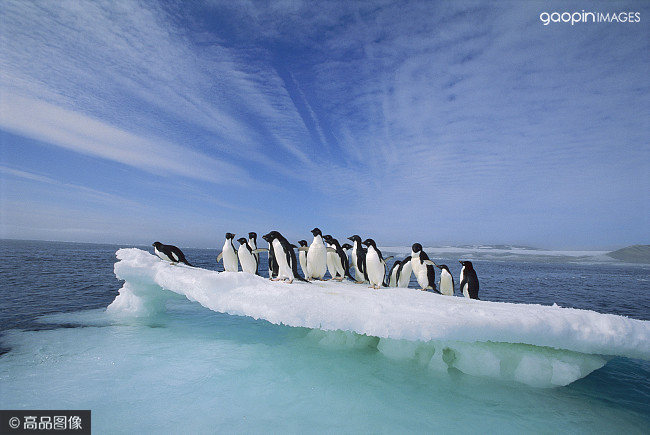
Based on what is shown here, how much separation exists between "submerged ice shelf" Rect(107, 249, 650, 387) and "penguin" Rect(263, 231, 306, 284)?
Result: 42.1 inches

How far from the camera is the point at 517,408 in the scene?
3.66 meters

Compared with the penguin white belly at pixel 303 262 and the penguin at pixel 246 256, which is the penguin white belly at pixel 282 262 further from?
the penguin at pixel 246 256

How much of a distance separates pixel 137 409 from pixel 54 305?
8733 mm

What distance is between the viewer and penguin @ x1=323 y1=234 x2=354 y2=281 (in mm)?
7688

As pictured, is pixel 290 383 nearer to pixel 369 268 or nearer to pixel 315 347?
pixel 315 347

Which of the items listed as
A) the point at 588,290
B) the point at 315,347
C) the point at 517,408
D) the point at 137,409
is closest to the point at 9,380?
the point at 137,409

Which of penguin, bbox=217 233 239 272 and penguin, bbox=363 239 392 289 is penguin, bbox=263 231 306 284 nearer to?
penguin, bbox=363 239 392 289

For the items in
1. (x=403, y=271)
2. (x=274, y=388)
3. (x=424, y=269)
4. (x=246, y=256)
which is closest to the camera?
(x=274, y=388)

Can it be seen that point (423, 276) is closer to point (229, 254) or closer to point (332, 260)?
point (332, 260)

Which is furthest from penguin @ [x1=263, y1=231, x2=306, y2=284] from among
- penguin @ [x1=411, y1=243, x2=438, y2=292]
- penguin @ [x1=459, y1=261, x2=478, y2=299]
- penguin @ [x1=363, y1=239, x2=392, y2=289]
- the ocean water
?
penguin @ [x1=459, y1=261, x2=478, y2=299]

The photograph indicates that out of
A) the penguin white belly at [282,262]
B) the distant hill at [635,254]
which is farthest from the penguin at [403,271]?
the distant hill at [635,254]

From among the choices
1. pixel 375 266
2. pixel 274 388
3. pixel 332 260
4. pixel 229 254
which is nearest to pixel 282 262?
pixel 332 260

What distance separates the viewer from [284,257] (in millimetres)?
6668

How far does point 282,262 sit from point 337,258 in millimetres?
1662
